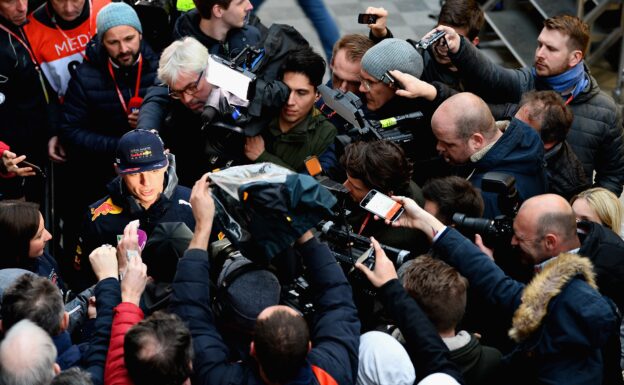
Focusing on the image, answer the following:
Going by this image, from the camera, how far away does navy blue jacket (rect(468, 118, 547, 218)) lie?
149 inches

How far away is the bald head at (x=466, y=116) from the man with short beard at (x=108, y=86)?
178cm

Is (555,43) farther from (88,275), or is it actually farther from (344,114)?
(88,275)

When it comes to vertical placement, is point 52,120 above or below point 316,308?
below

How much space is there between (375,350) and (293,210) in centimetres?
57

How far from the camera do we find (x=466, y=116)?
3.85 metres

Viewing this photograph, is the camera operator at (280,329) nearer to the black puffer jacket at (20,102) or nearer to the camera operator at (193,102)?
the camera operator at (193,102)

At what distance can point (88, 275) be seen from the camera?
12.9ft

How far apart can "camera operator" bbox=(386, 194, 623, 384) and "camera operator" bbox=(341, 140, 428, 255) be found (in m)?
0.17

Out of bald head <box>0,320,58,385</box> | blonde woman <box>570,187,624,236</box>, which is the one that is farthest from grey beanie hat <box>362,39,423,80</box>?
bald head <box>0,320,58,385</box>

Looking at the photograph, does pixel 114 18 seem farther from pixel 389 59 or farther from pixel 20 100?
pixel 389 59

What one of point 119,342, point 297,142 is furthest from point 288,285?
point 297,142

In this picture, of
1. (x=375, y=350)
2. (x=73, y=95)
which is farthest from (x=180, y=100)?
(x=375, y=350)

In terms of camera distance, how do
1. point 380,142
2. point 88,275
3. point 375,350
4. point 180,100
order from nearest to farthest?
point 375,350 → point 380,142 → point 88,275 → point 180,100

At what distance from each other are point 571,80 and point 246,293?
252cm
